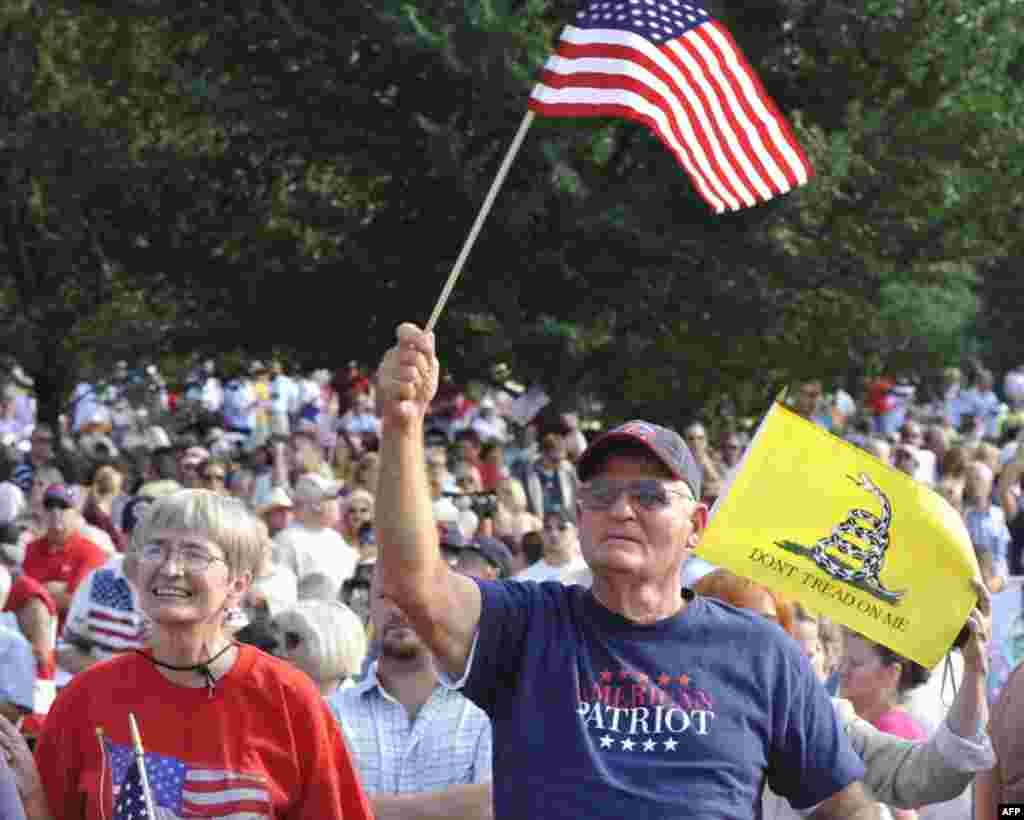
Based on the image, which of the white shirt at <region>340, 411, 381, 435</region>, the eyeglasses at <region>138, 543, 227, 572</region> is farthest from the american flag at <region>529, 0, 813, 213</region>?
the white shirt at <region>340, 411, 381, 435</region>

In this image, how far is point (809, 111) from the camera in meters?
20.3

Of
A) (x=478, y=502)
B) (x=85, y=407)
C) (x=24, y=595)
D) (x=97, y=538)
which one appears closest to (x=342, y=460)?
(x=478, y=502)

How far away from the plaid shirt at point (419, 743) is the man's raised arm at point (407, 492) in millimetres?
1820

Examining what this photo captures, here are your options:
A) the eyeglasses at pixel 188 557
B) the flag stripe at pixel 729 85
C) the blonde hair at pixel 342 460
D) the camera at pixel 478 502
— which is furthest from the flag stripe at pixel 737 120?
the blonde hair at pixel 342 460

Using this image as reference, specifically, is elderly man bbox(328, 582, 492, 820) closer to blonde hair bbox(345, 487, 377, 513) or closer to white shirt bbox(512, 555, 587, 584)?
white shirt bbox(512, 555, 587, 584)

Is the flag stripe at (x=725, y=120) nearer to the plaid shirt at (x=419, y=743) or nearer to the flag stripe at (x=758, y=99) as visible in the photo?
the flag stripe at (x=758, y=99)

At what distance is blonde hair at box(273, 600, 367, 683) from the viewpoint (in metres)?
6.77

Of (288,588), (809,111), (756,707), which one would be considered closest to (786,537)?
(756,707)

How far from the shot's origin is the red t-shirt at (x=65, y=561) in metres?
12.4

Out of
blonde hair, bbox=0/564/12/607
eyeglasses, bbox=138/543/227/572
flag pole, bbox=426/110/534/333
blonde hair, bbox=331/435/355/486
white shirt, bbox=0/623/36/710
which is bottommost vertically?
blonde hair, bbox=331/435/355/486

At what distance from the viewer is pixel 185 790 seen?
15.2 feet

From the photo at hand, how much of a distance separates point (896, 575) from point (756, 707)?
1379 millimetres

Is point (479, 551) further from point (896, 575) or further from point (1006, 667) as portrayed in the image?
point (896, 575)

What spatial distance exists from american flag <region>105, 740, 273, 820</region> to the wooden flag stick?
0.02m
